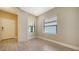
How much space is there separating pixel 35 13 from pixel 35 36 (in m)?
0.83

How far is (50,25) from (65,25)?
56 cm

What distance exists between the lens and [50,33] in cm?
290

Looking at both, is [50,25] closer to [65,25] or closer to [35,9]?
[65,25]

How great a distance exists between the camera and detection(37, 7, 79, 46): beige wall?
104 inches

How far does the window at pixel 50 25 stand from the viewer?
9.53 ft

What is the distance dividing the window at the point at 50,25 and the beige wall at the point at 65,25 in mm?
128

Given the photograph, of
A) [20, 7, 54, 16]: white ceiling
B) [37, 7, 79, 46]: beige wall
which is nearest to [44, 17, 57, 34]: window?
[37, 7, 79, 46]: beige wall

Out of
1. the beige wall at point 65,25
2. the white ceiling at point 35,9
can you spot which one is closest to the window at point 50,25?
the beige wall at point 65,25

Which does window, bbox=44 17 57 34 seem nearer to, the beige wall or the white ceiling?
the beige wall

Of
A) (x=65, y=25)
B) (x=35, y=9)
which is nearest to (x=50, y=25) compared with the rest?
(x=65, y=25)

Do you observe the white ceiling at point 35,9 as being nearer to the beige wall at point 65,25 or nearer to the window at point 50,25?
the beige wall at point 65,25

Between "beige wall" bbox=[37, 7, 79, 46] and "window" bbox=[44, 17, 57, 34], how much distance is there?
0.13 metres

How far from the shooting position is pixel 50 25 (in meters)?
2.91
